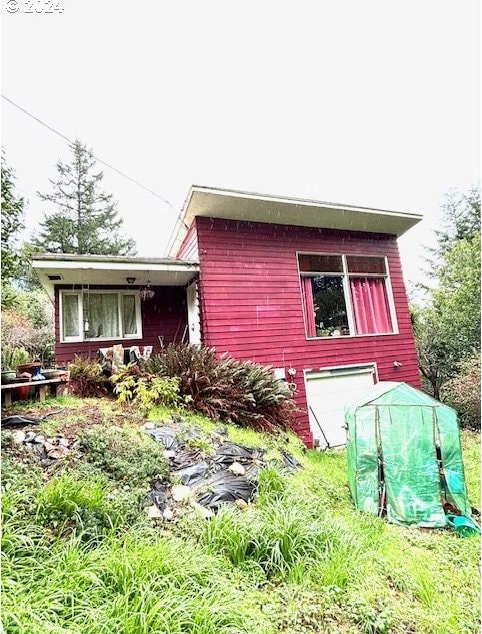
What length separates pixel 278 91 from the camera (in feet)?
18.1

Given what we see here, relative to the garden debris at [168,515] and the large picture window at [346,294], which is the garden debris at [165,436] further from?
the large picture window at [346,294]

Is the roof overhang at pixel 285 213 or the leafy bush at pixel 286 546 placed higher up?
the roof overhang at pixel 285 213

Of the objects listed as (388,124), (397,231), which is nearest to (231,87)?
(388,124)

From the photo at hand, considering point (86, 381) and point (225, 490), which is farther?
point (86, 381)

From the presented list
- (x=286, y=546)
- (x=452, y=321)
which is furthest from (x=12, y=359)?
(x=452, y=321)

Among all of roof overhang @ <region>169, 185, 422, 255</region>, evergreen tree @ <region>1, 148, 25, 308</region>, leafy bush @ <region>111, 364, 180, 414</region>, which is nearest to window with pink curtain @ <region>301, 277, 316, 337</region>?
roof overhang @ <region>169, 185, 422, 255</region>

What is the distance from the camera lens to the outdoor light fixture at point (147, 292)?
283 inches

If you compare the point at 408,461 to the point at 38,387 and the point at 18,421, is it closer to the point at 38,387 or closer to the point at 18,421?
the point at 18,421

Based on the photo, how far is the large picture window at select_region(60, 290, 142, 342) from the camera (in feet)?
22.4

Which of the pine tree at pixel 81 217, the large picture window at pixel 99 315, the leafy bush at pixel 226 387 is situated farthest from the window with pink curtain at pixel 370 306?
the pine tree at pixel 81 217

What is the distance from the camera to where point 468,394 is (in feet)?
30.5

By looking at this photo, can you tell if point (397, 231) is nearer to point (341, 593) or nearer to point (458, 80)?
point (458, 80)

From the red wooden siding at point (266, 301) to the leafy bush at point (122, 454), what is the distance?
314cm

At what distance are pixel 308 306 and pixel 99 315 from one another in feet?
14.9
